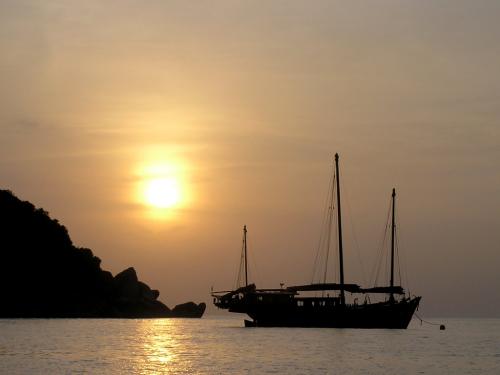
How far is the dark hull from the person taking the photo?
117188mm

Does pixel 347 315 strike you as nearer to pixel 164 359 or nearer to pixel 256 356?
pixel 256 356

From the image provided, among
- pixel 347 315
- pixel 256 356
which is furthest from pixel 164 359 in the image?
pixel 347 315

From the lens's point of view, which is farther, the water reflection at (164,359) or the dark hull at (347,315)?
the dark hull at (347,315)

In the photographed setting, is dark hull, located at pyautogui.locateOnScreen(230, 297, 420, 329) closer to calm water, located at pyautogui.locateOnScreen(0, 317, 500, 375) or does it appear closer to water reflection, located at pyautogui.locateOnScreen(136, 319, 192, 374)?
calm water, located at pyautogui.locateOnScreen(0, 317, 500, 375)

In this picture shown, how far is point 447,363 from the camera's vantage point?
79438 mm

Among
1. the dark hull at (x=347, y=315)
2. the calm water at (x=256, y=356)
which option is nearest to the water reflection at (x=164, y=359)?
the calm water at (x=256, y=356)

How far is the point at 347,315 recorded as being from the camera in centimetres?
11762

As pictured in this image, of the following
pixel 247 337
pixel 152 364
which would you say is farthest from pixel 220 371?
pixel 247 337

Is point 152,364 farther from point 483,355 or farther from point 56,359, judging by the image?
point 483,355

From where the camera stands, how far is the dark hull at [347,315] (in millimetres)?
117188

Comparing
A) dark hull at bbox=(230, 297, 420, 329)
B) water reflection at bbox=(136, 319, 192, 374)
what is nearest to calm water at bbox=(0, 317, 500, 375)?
water reflection at bbox=(136, 319, 192, 374)

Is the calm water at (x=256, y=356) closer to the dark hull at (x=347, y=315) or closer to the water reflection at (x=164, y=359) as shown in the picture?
the water reflection at (x=164, y=359)

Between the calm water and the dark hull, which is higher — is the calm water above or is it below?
below

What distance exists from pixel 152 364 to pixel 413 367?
22.4m
